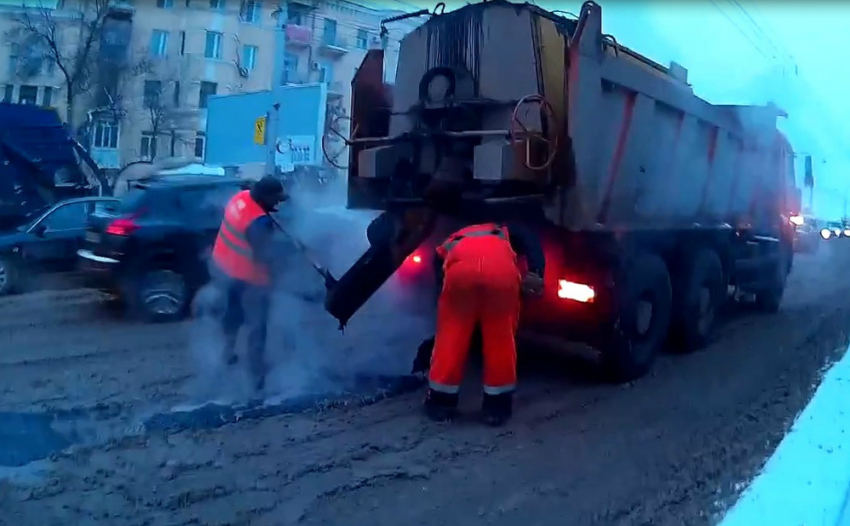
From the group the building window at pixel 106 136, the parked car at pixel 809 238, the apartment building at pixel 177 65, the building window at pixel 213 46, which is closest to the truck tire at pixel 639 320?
the parked car at pixel 809 238

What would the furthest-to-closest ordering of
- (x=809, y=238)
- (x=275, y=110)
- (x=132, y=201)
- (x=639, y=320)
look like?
(x=809, y=238) → (x=275, y=110) → (x=132, y=201) → (x=639, y=320)

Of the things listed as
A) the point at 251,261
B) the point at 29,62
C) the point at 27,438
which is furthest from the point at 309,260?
the point at 29,62

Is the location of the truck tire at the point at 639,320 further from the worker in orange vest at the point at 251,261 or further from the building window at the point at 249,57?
the building window at the point at 249,57

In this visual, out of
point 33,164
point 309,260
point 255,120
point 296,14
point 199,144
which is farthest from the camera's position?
point 199,144

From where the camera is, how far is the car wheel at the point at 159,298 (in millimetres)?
9273

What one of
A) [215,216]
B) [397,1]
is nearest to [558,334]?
[215,216]

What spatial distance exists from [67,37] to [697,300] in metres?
25.4

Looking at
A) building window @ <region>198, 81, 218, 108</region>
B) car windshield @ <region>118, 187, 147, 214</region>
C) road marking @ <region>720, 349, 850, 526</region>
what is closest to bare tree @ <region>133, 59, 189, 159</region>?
building window @ <region>198, 81, 218, 108</region>

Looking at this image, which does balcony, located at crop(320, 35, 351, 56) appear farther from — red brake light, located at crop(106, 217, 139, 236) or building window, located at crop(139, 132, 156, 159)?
red brake light, located at crop(106, 217, 139, 236)

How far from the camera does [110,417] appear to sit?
5.59 m

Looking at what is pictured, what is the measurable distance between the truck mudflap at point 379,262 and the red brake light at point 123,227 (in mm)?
3151

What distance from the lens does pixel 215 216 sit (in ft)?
31.8

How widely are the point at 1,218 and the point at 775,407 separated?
11421mm

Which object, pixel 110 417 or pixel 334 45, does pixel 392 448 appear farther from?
pixel 334 45
